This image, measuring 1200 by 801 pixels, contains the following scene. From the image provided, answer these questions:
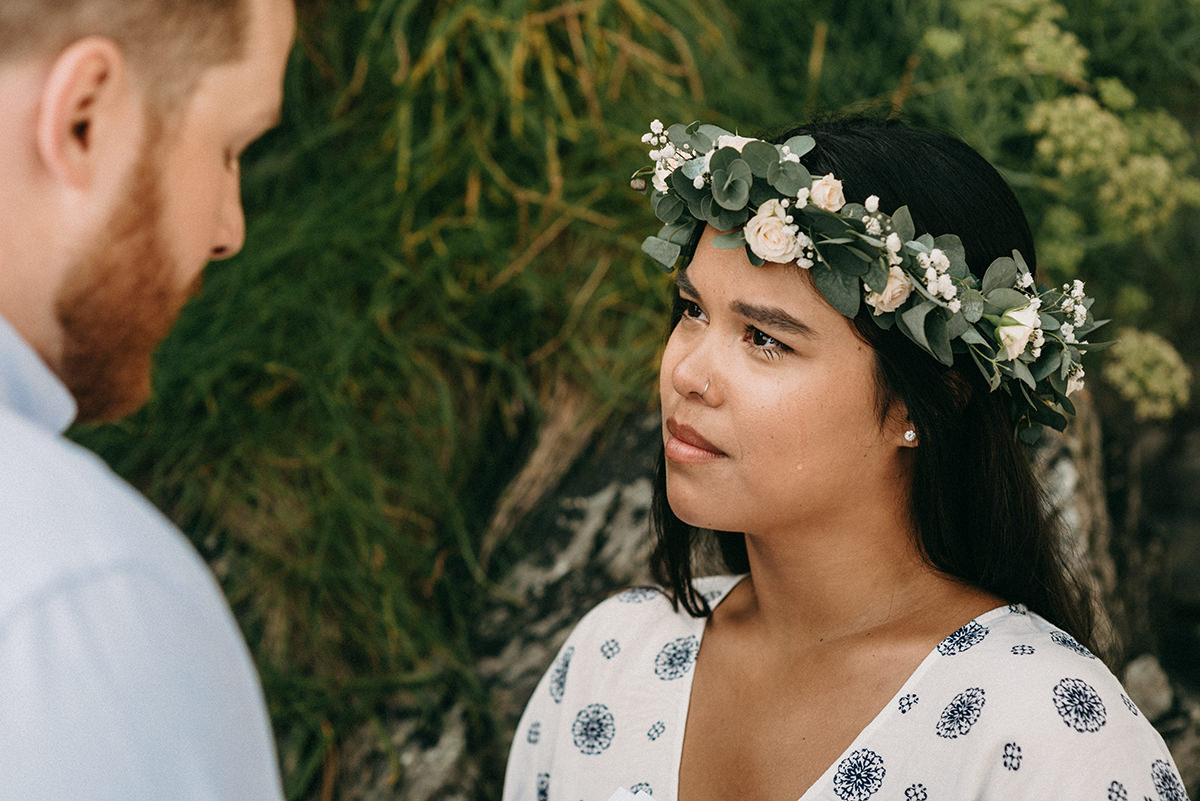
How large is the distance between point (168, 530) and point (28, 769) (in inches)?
5.9

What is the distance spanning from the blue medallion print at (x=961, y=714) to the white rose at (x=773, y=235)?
0.67 metres

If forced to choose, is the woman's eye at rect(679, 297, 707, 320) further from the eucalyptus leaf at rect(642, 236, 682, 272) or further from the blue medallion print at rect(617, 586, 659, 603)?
the blue medallion print at rect(617, 586, 659, 603)

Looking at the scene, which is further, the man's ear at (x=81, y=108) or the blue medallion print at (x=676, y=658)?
the blue medallion print at (x=676, y=658)

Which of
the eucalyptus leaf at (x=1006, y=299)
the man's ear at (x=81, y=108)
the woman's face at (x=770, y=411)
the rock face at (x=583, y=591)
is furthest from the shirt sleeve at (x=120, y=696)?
the rock face at (x=583, y=591)

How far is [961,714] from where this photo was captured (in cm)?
152

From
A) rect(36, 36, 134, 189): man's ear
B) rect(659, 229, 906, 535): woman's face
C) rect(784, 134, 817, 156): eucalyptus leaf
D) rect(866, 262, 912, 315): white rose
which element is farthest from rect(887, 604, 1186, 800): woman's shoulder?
rect(36, 36, 134, 189): man's ear

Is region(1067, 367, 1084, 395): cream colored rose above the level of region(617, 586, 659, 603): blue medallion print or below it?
above

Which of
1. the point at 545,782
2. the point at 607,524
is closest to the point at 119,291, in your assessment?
the point at 545,782

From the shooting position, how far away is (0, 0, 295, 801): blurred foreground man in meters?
0.57

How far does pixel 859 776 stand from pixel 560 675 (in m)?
0.61

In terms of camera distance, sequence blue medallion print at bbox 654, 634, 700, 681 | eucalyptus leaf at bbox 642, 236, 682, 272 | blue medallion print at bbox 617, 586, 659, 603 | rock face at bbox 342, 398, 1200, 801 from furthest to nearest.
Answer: rock face at bbox 342, 398, 1200, 801 < blue medallion print at bbox 617, 586, 659, 603 < blue medallion print at bbox 654, 634, 700, 681 < eucalyptus leaf at bbox 642, 236, 682, 272

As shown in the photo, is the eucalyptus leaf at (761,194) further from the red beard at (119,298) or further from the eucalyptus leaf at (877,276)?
the red beard at (119,298)

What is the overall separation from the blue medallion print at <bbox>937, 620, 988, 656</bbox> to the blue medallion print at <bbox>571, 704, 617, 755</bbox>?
569 mm

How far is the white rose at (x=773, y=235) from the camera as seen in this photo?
1.54 metres
